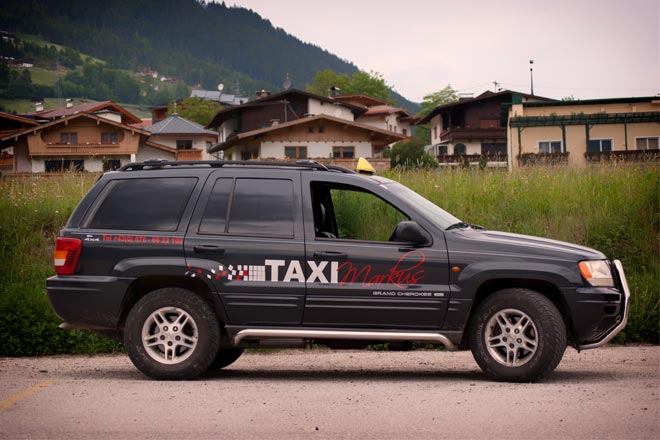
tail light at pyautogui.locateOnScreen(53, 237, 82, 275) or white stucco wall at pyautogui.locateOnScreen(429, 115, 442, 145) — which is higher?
white stucco wall at pyautogui.locateOnScreen(429, 115, 442, 145)

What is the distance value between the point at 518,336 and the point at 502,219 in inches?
290

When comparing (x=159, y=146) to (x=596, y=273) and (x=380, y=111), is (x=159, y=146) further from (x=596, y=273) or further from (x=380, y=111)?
(x=596, y=273)

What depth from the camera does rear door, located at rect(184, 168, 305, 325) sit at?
885 cm

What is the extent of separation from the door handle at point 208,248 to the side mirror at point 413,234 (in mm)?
1625

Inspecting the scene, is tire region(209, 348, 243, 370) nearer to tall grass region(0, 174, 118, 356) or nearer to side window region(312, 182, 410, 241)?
tall grass region(0, 174, 118, 356)

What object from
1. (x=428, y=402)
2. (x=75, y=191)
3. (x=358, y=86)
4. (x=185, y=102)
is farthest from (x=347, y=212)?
(x=358, y=86)

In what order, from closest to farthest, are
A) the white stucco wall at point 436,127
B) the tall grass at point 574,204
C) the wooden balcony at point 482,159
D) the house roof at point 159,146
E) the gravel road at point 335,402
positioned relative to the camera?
the gravel road at point 335,402 < the tall grass at point 574,204 < the wooden balcony at point 482,159 < the house roof at point 159,146 < the white stucco wall at point 436,127

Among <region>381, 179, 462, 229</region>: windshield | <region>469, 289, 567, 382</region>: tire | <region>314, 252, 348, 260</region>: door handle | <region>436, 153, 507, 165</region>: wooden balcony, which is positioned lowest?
<region>469, 289, 567, 382</region>: tire

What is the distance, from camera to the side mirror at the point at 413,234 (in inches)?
341

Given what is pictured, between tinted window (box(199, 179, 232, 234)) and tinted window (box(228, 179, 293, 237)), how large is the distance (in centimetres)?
8

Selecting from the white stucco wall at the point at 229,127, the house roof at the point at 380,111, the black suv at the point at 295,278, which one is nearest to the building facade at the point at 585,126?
the white stucco wall at the point at 229,127

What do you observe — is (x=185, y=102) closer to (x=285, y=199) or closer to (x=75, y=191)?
(x=75, y=191)

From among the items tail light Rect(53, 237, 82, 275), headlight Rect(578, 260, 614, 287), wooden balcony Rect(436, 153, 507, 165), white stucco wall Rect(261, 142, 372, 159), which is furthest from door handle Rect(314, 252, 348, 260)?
white stucco wall Rect(261, 142, 372, 159)

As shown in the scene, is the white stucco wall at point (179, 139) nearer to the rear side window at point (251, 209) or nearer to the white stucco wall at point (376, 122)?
the white stucco wall at point (376, 122)
